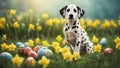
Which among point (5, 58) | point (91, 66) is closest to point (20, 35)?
point (5, 58)

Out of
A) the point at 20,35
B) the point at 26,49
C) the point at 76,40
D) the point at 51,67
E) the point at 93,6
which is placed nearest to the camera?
the point at 51,67

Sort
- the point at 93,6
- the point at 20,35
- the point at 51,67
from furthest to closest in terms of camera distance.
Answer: the point at 93,6 < the point at 20,35 < the point at 51,67

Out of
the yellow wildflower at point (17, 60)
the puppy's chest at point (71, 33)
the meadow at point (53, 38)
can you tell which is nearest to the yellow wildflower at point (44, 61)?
the meadow at point (53, 38)

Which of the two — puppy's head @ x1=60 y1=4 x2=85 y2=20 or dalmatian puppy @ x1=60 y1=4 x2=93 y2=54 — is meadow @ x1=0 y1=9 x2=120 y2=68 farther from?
puppy's head @ x1=60 y1=4 x2=85 y2=20

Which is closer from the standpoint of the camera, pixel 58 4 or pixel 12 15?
pixel 12 15

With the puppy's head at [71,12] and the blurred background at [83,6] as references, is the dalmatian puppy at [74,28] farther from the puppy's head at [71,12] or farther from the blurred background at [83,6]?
the blurred background at [83,6]

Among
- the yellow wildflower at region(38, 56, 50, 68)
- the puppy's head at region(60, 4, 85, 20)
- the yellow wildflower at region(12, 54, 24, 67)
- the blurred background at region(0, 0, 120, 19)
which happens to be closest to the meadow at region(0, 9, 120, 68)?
the yellow wildflower at region(38, 56, 50, 68)

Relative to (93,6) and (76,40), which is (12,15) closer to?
(76,40)
